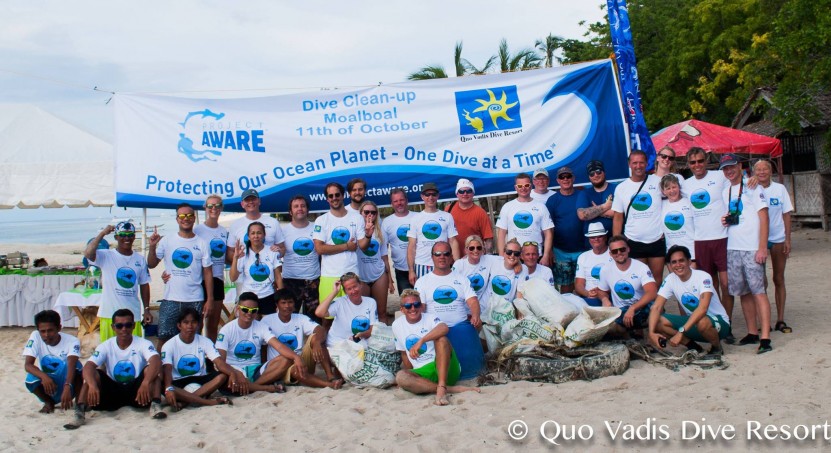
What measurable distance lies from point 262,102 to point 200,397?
12.6 ft

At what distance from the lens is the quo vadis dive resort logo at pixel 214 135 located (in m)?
8.04

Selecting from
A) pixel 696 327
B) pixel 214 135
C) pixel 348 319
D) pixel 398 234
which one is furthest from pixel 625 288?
pixel 214 135

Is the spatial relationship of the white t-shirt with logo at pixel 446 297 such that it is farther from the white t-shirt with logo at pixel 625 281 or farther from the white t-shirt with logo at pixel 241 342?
the white t-shirt with logo at pixel 241 342

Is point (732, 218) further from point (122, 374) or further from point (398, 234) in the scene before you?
point (122, 374)

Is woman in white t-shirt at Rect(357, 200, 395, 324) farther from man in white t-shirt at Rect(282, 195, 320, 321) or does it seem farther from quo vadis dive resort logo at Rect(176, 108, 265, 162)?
quo vadis dive resort logo at Rect(176, 108, 265, 162)

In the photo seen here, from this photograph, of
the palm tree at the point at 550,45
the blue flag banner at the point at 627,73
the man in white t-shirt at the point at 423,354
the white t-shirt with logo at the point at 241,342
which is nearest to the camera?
the man in white t-shirt at the point at 423,354

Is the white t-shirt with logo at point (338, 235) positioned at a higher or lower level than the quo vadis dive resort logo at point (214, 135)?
lower

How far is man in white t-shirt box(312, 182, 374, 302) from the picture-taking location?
21.4ft

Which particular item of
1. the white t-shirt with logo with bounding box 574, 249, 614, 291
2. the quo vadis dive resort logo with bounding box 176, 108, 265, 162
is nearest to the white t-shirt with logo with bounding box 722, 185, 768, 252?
the white t-shirt with logo with bounding box 574, 249, 614, 291

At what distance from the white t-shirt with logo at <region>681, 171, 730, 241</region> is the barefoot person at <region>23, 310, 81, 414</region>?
560cm

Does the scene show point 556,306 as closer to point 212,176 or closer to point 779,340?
point 779,340

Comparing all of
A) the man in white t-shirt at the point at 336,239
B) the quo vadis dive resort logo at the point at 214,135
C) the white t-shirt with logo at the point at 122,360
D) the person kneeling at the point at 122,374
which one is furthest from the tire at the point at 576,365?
the quo vadis dive resort logo at the point at 214,135

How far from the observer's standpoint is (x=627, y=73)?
7.67 meters

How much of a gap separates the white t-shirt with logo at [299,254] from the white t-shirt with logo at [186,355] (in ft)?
3.99
